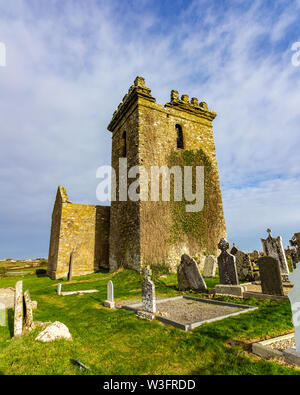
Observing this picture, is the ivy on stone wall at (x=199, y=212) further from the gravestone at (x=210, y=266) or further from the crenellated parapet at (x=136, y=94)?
the crenellated parapet at (x=136, y=94)

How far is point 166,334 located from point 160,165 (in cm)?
1021

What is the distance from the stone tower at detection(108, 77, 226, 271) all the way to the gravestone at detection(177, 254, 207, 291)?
2898 millimetres

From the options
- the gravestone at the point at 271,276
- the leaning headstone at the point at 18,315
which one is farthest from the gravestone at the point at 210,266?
the leaning headstone at the point at 18,315

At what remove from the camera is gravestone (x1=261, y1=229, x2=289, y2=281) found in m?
9.85

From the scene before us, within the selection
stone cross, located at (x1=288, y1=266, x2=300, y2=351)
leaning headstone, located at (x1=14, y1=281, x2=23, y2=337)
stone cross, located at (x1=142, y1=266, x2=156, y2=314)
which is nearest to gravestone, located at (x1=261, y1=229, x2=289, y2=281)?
stone cross, located at (x1=142, y1=266, x2=156, y2=314)

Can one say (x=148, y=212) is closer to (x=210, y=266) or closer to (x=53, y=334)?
(x=210, y=266)

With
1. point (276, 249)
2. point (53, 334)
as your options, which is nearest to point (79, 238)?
point (53, 334)

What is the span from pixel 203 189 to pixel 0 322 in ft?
41.3

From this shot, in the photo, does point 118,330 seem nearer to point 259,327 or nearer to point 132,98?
point 259,327

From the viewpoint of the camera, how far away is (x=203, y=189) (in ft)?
48.6

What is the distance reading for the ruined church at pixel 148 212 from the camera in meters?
12.1

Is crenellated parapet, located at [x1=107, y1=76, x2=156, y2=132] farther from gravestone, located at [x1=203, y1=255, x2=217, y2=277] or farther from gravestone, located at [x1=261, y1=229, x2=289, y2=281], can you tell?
gravestone, located at [x1=261, y1=229, x2=289, y2=281]

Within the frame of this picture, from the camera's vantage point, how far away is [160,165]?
13297mm
